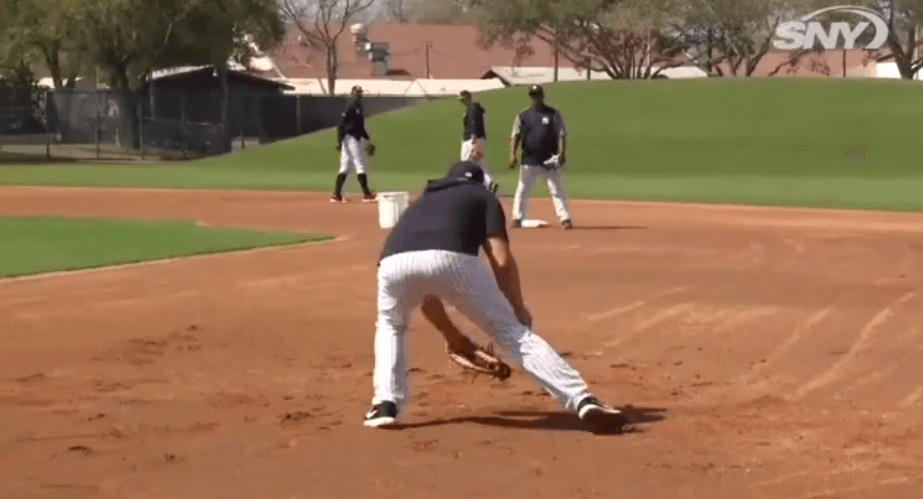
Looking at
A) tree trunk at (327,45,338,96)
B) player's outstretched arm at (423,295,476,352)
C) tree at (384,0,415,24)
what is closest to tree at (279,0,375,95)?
tree trunk at (327,45,338,96)

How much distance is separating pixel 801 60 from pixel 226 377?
3299 inches

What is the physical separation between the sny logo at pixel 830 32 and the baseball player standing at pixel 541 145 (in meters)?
61.6

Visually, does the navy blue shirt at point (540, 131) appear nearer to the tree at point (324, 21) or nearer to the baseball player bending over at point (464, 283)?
the baseball player bending over at point (464, 283)

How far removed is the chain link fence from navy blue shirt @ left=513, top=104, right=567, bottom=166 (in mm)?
37441

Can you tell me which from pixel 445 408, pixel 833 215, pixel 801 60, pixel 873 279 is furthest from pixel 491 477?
pixel 801 60

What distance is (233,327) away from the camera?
13164 mm

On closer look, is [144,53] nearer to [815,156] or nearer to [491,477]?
[815,156]

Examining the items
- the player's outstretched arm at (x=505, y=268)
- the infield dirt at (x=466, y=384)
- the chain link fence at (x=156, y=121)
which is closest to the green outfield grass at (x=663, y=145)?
the chain link fence at (x=156, y=121)

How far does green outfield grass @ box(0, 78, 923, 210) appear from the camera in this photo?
4181 centimetres

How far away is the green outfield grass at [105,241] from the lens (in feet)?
60.3

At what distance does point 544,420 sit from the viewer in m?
9.40

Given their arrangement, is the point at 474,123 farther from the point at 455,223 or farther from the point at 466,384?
the point at 455,223

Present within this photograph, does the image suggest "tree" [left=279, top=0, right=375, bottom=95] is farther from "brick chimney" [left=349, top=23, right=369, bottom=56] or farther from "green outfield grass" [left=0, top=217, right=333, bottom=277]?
"green outfield grass" [left=0, top=217, right=333, bottom=277]

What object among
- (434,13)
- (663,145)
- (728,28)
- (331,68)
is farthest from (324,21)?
(434,13)
